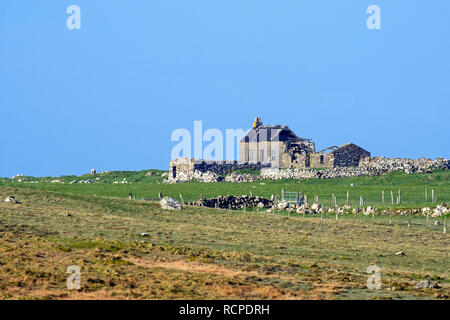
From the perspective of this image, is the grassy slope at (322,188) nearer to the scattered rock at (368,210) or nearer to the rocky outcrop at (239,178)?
the rocky outcrop at (239,178)

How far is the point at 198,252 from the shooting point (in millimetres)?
46156

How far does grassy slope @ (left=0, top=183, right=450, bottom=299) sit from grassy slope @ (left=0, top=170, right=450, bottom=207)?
16.7m

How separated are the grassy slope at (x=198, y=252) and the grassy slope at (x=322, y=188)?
1670cm

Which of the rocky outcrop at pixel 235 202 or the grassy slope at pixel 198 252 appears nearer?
the grassy slope at pixel 198 252

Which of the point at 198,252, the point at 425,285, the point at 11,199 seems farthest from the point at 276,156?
the point at 425,285

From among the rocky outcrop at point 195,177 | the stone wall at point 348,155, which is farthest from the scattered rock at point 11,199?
the stone wall at point 348,155

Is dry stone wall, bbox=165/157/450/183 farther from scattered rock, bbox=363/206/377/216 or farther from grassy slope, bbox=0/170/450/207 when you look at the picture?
scattered rock, bbox=363/206/377/216

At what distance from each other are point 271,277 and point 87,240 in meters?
14.7

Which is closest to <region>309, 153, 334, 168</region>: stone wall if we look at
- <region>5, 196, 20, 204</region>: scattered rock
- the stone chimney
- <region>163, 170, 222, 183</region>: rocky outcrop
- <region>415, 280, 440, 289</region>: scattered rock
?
<region>163, 170, 222, 183</region>: rocky outcrop

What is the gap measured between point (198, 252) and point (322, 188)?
48.2 m

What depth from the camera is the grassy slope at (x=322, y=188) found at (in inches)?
3275

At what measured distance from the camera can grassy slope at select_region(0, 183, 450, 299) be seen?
112 ft
